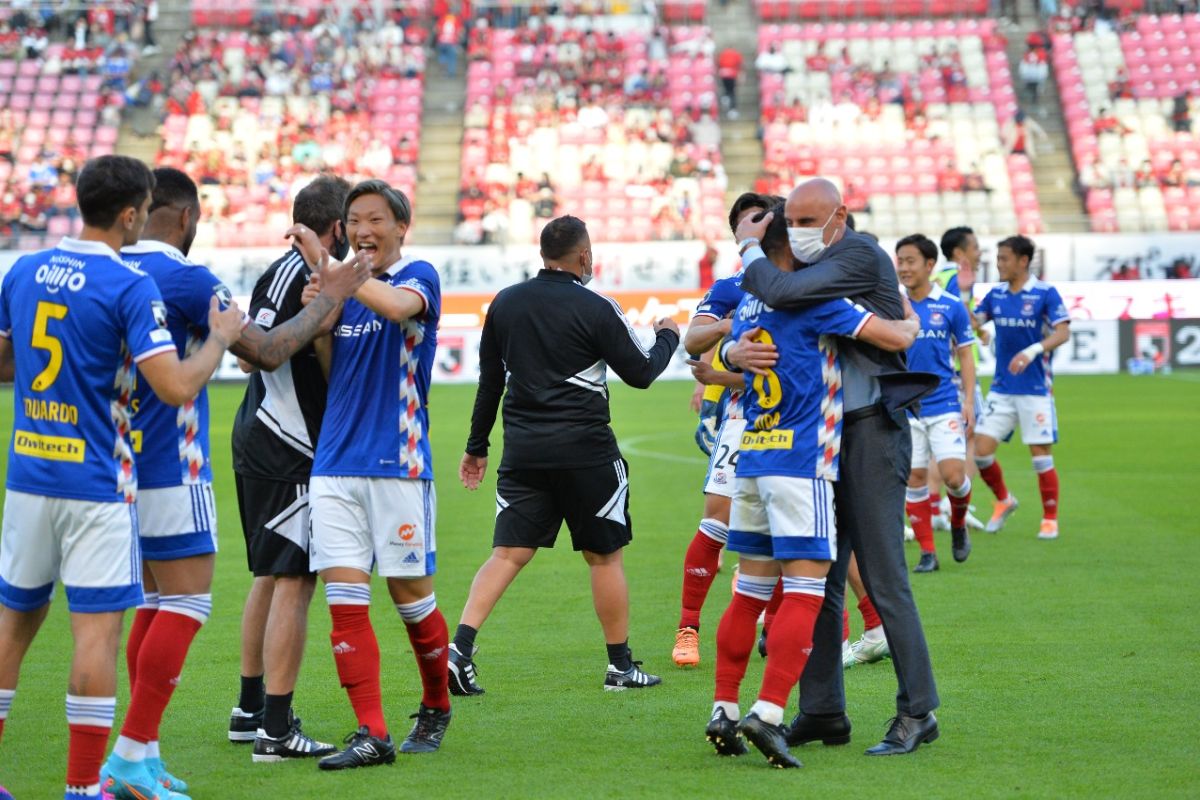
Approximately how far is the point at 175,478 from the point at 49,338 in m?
0.67

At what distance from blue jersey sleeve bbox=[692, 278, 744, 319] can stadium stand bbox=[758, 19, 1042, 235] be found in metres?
26.6

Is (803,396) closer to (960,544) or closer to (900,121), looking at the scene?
(960,544)

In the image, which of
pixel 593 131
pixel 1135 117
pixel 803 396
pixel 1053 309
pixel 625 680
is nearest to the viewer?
pixel 803 396

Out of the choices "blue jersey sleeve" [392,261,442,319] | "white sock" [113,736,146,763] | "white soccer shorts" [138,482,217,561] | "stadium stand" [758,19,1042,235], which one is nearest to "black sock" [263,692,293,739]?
"white sock" [113,736,146,763]

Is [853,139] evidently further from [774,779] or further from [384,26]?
[774,779]

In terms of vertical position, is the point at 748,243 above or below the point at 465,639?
above

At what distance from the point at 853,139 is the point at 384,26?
13.1 meters

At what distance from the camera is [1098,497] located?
14242mm

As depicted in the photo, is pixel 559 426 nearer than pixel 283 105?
Yes

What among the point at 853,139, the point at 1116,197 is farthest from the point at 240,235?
the point at 1116,197

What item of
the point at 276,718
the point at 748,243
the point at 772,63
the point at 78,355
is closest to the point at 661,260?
the point at 772,63

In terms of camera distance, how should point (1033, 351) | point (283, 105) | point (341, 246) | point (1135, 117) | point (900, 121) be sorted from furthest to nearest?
point (283, 105) < point (900, 121) < point (1135, 117) < point (1033, 351) < point (341, 246)

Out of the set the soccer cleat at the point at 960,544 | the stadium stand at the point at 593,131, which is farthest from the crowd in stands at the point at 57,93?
the soccer cleat at the point at 960,544

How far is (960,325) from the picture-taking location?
11.0 metres
